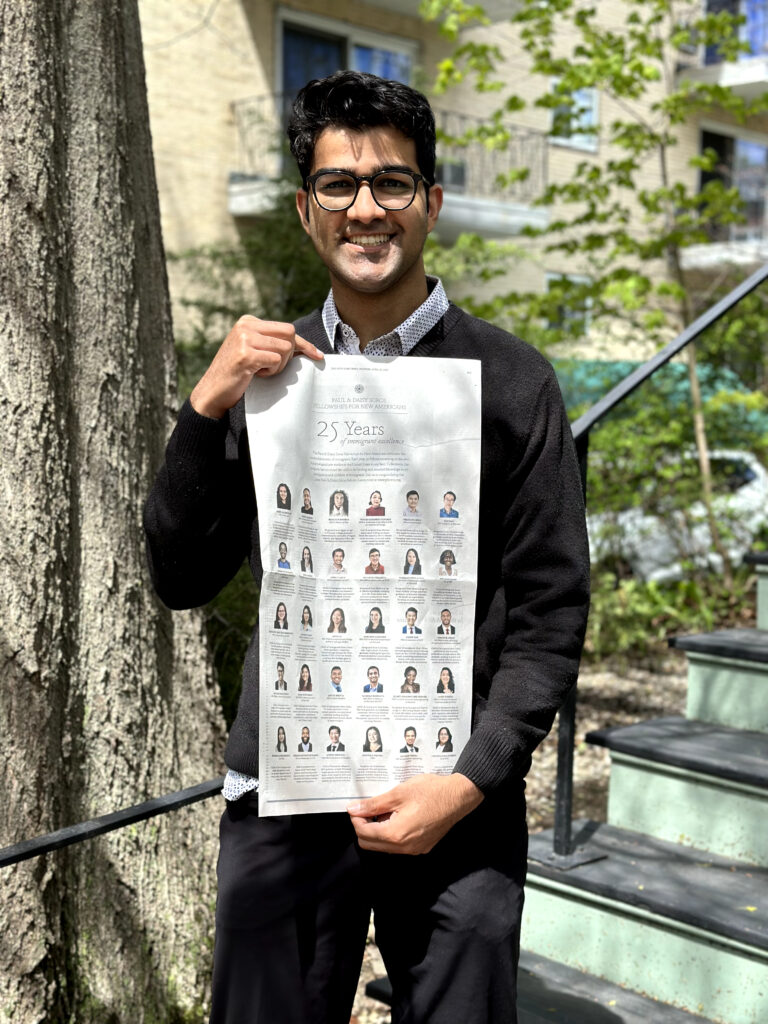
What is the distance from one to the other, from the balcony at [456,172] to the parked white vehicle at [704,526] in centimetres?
548

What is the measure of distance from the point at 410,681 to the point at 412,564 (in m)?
0.17

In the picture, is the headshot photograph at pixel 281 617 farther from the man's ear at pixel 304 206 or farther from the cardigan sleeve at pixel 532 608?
the man's ear at pixel 304 206

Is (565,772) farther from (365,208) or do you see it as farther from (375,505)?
(365,208)

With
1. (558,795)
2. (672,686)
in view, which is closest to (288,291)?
(672,686)

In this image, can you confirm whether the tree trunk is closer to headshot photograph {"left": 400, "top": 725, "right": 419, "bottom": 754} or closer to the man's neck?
the man's neck

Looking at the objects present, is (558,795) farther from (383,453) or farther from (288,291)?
(288,291)

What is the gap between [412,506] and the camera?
1639 mm

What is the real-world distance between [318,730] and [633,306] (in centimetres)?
556

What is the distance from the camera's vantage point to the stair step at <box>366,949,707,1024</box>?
8.63ft

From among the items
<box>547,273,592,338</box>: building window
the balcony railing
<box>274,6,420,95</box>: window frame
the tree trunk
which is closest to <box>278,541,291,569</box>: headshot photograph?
the tree trunk

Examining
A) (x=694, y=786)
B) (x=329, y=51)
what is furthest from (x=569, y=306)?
(x=329, y=51)

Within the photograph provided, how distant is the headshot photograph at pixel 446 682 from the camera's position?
1.64m

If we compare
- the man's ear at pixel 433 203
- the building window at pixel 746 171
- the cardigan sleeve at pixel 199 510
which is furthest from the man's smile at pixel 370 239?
the building window at pixel 746 171

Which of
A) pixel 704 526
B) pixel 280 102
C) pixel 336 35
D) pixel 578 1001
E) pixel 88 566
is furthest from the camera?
pixel 336 35
